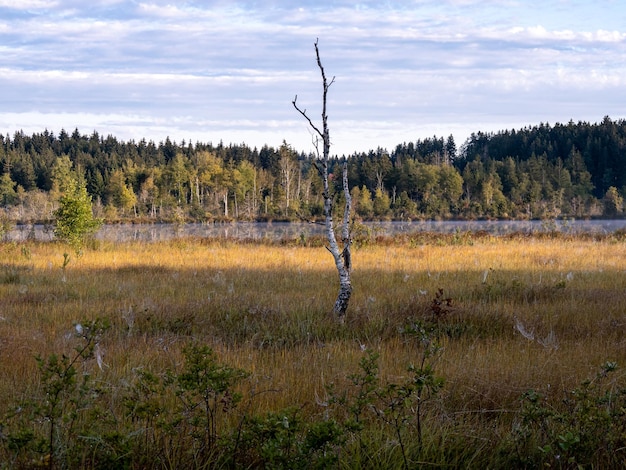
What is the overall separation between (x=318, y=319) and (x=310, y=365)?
6.95 feet

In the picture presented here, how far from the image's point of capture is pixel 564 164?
4397 inches

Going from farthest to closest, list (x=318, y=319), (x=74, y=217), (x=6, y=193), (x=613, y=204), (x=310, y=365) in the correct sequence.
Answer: (x=6, y=193) → (x=613, y=204) → (x=74, y=217) → (x=318, y=319) → (x=310, y=365)

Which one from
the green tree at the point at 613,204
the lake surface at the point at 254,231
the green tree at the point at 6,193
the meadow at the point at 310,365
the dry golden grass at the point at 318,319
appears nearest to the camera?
the meadow at the point at 310,365

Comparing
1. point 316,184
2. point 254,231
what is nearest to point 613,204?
point 316,184

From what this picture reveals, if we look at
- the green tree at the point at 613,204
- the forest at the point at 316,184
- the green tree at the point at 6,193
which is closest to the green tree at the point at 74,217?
the forest at the point at 316,184

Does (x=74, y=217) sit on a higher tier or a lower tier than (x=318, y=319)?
higher

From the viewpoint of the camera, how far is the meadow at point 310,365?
11.2 ft

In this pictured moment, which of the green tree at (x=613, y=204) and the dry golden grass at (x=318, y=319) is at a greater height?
the green tree at (x=613, y=204)

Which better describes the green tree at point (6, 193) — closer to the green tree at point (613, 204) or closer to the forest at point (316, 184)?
the forest at point (316, 184)

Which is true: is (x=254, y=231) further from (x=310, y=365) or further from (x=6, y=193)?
(x=6, y=193)

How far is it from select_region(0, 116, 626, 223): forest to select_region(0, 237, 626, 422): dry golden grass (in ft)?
184

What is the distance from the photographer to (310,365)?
18.5 feet

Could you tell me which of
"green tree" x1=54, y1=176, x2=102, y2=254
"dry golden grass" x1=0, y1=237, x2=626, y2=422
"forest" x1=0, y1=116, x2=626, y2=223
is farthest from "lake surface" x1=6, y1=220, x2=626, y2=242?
"forest" x1=0, y1=116, x2=626, y2=223

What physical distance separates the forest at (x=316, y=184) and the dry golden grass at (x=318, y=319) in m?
56.1
